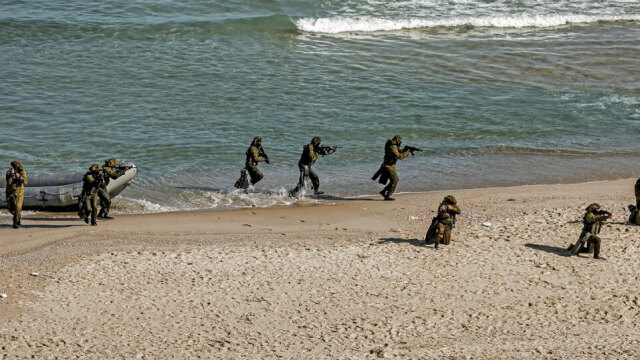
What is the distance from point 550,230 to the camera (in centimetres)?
1602

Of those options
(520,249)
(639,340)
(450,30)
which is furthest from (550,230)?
(450,30)

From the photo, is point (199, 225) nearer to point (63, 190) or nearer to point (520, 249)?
point (63, 190)

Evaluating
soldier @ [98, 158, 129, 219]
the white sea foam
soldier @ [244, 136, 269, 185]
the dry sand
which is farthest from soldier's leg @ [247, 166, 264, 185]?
the white sea foam

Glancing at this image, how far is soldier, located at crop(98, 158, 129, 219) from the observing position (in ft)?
53.0

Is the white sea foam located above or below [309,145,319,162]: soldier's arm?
above

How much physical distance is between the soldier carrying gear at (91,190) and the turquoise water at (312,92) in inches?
78.2

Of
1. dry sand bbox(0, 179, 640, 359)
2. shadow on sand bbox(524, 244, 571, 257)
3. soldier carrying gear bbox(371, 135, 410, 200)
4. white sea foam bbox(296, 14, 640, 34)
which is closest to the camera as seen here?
dry sand bbox(0, 179, 640, 359)

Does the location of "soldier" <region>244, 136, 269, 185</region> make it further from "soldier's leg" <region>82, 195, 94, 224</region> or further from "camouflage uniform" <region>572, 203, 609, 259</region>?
"camouflage uniform" <region>572, 203, 609, 259</region>

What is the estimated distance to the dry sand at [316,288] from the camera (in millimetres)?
11562

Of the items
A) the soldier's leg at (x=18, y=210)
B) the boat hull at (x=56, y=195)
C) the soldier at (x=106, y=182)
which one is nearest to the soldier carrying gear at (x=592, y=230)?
the soldier at (x=106, y=182)

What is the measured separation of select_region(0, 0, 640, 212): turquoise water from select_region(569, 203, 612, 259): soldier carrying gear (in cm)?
556

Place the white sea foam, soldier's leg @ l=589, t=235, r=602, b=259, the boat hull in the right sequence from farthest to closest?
the white sea foam < the boat hull < soldier's leg @ l=589, t=235, r=602, b=259

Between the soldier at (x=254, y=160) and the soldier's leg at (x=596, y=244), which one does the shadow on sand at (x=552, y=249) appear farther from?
the soldier at (x=254, y=160)

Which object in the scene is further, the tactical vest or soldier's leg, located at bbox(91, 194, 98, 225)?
soldier's leg, located at bbox(91, 194, 98, 225)
